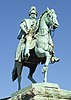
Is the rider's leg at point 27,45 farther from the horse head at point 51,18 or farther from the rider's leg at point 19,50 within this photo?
the horse head at point 51,18

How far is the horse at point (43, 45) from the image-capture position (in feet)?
43.9

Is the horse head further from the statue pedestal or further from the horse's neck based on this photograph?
the statue pedestal

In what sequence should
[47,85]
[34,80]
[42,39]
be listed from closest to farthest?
[47,85] → [42,39] → [34,80]

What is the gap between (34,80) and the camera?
574 inches

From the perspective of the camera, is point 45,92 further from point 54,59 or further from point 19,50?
point 19,50

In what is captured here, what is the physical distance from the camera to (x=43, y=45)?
44.3 ft

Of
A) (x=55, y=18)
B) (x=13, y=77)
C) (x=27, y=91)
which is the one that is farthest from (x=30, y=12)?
(x=27, y=91)

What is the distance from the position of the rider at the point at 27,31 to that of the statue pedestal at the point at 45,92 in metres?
1.61

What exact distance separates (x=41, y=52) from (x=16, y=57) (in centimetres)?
142

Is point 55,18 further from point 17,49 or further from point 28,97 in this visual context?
point 28,97

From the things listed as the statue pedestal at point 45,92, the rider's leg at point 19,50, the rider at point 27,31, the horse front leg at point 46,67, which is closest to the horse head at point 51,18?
the rider at point 27,31

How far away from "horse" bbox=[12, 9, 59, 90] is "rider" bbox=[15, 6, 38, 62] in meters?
0.29

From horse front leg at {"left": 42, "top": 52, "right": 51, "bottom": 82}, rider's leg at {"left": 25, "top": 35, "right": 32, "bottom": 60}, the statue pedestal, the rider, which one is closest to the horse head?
the rider

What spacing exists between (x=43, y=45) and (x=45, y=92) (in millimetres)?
1937
